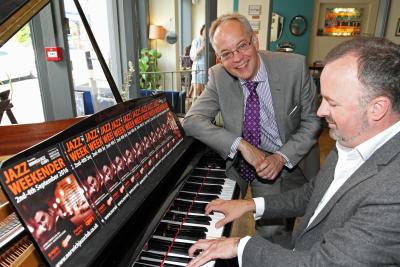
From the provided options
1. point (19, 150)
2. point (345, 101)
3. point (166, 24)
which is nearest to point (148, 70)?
point (166, 24)

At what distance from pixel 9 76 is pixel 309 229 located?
3381 millimetres

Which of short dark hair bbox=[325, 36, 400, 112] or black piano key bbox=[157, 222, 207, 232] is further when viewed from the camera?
black piano key bbox=[157, 222, 207, 232]

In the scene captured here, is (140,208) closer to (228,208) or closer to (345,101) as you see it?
(228,208)

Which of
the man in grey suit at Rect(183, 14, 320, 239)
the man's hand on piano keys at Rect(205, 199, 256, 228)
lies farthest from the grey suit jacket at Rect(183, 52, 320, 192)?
the man's hand on piano keys at Rect(205, 199, 256, 228)

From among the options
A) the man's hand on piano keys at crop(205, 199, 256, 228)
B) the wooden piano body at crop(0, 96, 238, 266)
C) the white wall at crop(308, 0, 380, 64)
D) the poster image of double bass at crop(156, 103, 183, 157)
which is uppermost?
the white wall at crop(308, 0, 380, 64)

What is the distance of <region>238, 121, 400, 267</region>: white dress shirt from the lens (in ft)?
3.56

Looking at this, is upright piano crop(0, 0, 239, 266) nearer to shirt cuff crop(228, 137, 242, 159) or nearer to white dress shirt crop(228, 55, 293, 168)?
shirt cuff crop(228, 137, 242, 159)

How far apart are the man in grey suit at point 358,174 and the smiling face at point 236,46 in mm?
849

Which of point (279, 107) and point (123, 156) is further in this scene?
point (279, 107)

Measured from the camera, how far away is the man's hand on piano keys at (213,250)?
1.22 meters

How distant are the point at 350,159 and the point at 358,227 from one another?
0.34 metres

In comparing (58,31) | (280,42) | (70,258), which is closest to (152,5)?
(280,42)

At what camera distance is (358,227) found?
96 centimetres

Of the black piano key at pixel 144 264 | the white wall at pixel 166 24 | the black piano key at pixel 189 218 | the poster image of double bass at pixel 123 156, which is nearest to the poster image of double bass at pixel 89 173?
the poster image of double bass at pixel 123 156
